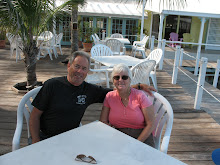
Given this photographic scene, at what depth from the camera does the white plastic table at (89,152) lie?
1.34m

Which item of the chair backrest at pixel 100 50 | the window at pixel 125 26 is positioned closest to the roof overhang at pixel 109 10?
the window at pixel 125 26

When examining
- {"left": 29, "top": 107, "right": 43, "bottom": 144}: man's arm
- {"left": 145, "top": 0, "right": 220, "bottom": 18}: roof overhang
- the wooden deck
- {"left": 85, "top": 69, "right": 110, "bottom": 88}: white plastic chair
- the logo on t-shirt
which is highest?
{"left": 145, "top": 0, "right": 220, "bottom": 18}: roof overhang

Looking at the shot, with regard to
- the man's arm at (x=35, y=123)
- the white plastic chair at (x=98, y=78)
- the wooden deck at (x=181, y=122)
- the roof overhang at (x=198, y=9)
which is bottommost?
the wooden deck at (x=181, y=122)

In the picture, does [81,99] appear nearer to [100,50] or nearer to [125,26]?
[100,50]

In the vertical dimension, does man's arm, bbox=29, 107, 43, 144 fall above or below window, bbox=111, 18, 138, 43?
below

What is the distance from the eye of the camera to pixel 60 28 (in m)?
13.2

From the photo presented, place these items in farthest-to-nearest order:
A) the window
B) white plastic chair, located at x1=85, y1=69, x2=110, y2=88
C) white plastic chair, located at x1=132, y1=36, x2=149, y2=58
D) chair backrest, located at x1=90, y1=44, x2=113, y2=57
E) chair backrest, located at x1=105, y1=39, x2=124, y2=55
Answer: the window, white plastic chair, located at x1=132, y1=36, x2=149, y2=58, chair backrest, located at x1=105, y1=39, x2=124, y2=55, chair backrest, located at x1=90, y1=44, x2=113, y2=57, white plastic chair, located at x1=85, y1=69, x2=110, y2=88

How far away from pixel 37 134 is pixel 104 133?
0.62 m

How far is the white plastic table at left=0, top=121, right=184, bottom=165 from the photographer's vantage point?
1345 millimetres

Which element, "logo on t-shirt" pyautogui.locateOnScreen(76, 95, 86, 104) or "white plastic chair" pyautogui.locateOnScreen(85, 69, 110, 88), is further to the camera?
"white plastic chair" pyautogui.locateOnScreen(85, 69, 110, 88)

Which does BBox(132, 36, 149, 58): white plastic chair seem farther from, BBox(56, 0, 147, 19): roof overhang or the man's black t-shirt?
the man's black t-shirt

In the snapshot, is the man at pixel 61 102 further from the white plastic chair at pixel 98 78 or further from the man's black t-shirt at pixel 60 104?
the white plastic chair at pixel 98 78

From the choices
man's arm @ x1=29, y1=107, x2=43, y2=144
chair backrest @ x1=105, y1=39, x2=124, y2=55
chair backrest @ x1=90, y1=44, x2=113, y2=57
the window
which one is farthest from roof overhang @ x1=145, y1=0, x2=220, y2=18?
man's arm @ x1=29, y1=107, x2=43, y2=144

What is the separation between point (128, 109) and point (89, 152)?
0.66 meters
